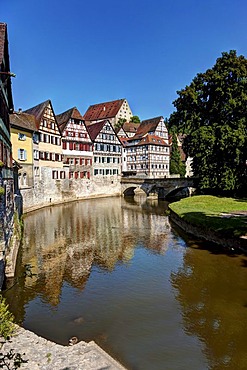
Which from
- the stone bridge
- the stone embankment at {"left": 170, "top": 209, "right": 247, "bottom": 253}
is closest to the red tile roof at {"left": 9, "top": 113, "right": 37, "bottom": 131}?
the stone embankment at {"left": 170, "top": 209, "right": 247, "bottom": 253}

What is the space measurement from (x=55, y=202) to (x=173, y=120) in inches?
749

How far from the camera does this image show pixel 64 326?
9.66m

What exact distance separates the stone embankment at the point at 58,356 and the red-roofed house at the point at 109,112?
8391cm

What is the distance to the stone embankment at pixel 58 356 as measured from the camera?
22.6 feet

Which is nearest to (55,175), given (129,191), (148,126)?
(129,191)

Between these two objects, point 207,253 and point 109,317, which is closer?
point 109,317

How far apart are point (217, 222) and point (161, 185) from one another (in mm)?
28491

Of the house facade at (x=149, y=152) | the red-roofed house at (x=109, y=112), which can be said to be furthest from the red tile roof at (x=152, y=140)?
the red-roofed house at (x=109, y=112)

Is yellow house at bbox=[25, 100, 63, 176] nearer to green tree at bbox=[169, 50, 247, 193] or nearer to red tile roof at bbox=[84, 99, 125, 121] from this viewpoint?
green tree at bbox=[169, 50, 247, 193]

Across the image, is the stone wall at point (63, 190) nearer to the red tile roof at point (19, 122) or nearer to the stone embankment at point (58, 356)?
the red tile roof at point (19, 122)

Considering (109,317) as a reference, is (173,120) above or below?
above

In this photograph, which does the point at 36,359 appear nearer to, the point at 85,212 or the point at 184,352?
the point at 184,352

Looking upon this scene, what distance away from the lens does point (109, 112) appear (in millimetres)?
91188

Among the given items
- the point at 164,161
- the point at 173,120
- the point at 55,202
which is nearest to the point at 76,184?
the point at 55,202
